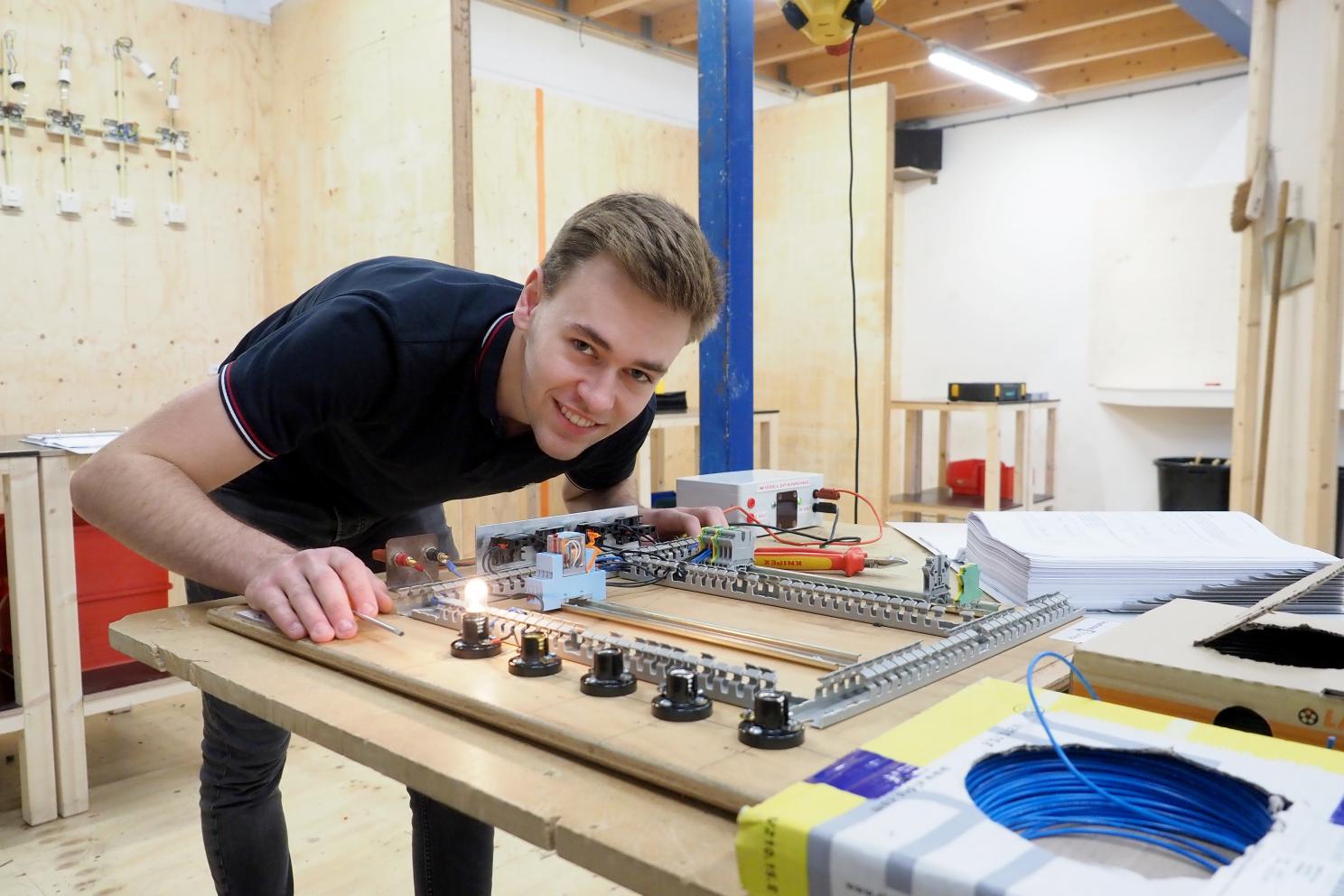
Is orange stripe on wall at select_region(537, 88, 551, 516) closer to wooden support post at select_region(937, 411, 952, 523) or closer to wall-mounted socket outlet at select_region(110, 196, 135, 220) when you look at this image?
wall-mounted socket outlet at select_region(110, 196, 135, 220)

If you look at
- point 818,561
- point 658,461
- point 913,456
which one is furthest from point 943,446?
point 818,561

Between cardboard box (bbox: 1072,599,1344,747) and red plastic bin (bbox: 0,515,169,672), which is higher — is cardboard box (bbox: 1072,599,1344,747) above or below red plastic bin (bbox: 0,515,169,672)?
above

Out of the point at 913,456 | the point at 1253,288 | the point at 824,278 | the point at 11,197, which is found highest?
the point at 11,197

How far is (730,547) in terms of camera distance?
1244 millimetres

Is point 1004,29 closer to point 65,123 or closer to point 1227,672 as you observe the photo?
point 65,123

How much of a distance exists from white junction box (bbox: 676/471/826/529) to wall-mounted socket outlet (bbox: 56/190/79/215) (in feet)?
8.51

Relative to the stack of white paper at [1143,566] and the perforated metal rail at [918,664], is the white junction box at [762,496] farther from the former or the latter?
the perforated metal rail at [918,664]

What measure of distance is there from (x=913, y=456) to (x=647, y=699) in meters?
4.40

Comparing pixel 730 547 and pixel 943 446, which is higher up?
pixel 730 547

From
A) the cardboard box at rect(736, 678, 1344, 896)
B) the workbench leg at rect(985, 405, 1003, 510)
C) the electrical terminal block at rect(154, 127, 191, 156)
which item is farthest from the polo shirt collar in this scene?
the workbench leg at rect(985, 405, 1003, 510)

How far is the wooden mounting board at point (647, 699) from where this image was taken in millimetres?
604

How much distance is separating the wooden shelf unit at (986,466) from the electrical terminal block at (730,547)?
3157mm

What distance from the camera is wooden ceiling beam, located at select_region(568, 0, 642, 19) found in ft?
15.1

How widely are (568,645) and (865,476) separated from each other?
3.43 m
